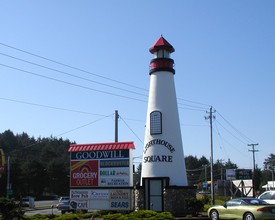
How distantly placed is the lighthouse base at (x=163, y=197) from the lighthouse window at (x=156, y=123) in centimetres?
348

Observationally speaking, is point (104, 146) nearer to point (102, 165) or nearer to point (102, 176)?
point (102, 165)

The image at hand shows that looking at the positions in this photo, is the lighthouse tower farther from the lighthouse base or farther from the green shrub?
the green shrub

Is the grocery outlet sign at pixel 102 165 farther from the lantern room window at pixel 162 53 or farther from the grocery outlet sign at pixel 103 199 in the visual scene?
the lantern room window at pixel 162 53

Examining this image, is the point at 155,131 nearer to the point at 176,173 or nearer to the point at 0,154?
the point at 176,173

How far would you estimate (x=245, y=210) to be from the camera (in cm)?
2197

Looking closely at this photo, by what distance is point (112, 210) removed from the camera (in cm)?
2803

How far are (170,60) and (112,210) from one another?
12.0m

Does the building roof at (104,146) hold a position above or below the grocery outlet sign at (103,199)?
above

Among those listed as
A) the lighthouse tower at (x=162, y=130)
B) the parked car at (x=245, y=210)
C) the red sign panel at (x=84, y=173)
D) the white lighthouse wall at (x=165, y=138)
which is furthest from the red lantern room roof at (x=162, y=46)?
→ the parked car at (x=245, y=210)

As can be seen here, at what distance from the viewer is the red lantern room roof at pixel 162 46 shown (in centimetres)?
3197

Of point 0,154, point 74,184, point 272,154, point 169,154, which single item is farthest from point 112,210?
point 272,154

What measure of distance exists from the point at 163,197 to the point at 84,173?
5750 millimetres

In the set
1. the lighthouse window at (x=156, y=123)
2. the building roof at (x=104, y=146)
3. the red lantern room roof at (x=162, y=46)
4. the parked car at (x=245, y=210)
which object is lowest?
the parked car at (x=245, y=210)

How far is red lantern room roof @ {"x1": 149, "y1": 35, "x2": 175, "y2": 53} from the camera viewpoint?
31969 mm
